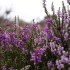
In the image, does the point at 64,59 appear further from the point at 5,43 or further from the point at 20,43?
the point at 5,43

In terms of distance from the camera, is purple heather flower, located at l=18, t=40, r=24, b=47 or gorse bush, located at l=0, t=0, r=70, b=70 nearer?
gorse bush, located at l=0, t=0, r=70, b=70

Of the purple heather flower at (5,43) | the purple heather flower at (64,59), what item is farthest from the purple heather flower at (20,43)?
the purple heather flower at (64,59)

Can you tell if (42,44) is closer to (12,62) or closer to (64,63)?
(12,62)

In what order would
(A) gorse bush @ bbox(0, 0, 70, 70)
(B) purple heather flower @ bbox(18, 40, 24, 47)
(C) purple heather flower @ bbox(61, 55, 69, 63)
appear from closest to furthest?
1. (C) purple heather flower @ bbox(61, 55, 69, 63)
2. (A) gorse bush @ bbox(0, 0, 70, 70)
3. (B) purple heather flower @ bbox(18, 40, 24, 47)

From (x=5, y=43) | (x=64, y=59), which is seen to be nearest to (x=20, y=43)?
(x=5, y=43)

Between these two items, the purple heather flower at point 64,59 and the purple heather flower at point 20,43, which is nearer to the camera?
the purple heather flower at point 64,59

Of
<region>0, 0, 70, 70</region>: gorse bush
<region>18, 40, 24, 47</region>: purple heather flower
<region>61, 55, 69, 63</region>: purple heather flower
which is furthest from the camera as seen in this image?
<region>18, 40, 24, 47</region>: purple heather flower

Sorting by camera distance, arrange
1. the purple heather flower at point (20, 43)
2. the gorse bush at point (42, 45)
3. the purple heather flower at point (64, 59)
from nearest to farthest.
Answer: the purple heather flower at point (64, 59)
the gorse bush at point (42, 45)
the purple heather flower at point (20, 43)

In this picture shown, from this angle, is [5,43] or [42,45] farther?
[5,43]

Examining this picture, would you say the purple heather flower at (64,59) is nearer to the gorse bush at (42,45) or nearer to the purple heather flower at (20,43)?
the gorse bush at (42,45)

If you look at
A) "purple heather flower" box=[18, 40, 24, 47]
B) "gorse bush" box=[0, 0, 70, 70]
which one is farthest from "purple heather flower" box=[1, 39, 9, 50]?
"purple heather flower" box=[18, 40, 24, 47]

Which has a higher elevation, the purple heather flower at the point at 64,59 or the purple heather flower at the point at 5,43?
the purple heather flower at the point at 5,43

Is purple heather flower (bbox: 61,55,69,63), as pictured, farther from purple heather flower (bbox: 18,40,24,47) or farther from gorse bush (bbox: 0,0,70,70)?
purple heather flower (bbox: 18,40,24,47)

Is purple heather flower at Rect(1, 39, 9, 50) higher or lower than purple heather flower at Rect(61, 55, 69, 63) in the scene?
higher
